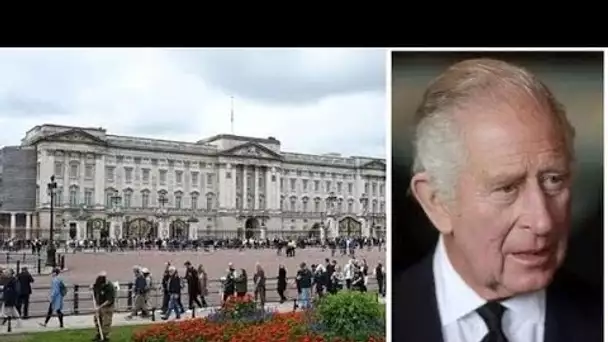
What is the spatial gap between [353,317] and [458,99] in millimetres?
1237

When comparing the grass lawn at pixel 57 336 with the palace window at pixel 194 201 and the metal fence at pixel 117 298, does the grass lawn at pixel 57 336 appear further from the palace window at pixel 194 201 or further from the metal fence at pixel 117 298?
the palace window at pixel 194 201

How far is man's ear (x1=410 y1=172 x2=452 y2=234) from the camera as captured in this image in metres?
4.32

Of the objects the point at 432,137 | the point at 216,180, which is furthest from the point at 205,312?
the point at 432,137

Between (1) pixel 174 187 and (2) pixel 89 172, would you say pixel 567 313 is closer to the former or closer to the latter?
(1) pixel 174 187

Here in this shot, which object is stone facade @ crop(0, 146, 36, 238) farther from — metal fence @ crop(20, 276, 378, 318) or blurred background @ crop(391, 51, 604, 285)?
blurred background @ crop(391, 51, 604, 285)

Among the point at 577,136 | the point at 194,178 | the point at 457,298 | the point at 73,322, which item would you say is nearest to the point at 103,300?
the point at 73,322

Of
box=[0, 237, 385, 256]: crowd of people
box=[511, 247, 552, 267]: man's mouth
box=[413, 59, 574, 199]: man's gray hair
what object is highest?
box=[413, 59, 574, 199]: man's gray hair

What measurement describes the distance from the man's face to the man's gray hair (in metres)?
0.05

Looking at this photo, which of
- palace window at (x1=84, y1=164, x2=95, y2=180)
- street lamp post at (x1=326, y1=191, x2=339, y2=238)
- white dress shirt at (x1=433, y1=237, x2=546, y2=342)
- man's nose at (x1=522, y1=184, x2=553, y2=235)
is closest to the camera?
man's nose at (x1=522, y1=184, x2=553, y2=235)

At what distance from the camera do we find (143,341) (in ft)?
14.4

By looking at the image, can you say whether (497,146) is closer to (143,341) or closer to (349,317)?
(349,317)

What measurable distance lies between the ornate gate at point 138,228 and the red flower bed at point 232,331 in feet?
1.57

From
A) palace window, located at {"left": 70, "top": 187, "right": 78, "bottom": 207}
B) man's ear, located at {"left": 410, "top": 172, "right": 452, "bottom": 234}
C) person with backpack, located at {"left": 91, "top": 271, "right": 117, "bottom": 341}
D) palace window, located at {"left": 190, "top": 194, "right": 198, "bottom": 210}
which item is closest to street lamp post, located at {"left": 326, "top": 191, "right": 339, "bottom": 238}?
man's ear, located at {"left": 410, "top": 172, "right": 452, "bottom": 234}

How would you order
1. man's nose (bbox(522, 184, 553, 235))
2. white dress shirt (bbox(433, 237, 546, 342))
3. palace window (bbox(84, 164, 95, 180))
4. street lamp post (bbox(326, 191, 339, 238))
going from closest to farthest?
man's nose (bbox(522, 184, 553, 235)), white dress shirt (bbox(433, 237, 546, 342)), palace window (bbox(84, 164, 95, 180)), street lamp post (bbox(326, 191, 339, 238))
